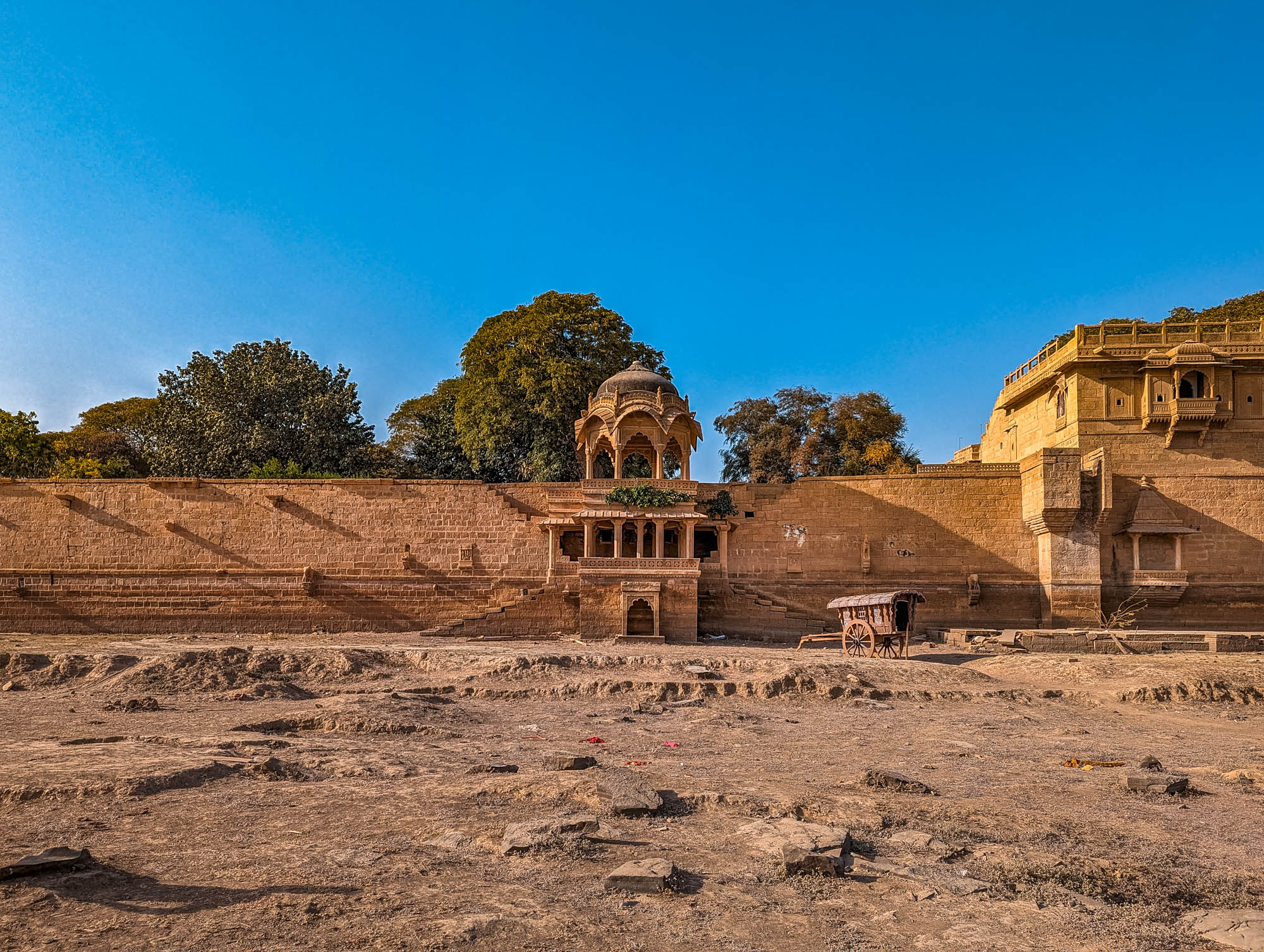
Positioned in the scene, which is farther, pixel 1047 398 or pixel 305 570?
pixel 1047 398

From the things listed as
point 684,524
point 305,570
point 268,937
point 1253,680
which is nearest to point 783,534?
point 684,524

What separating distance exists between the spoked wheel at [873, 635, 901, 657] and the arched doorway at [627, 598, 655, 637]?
5751 millimetres

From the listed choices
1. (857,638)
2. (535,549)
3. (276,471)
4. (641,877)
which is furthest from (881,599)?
(276,471)

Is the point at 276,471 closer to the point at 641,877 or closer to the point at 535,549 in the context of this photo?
the point at 535,549

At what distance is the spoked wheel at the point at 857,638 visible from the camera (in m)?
18.6

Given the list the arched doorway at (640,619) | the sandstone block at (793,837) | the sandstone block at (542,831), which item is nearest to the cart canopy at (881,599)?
the arched doorway at (640,619)

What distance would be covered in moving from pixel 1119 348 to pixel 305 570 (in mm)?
22785

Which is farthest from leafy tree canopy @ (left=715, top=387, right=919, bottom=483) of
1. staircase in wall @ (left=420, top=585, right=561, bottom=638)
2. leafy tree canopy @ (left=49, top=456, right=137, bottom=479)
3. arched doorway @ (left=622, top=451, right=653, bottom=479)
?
leafy tree canopy @ (left=49, top=456, right=137, bottom=479)

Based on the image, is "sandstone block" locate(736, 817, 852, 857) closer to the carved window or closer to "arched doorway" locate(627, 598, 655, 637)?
"arched doorway" locate(627, 598, 655, 637)

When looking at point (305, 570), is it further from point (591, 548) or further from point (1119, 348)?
point (1119, 348)

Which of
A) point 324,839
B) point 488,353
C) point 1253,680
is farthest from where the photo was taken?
point 488,353

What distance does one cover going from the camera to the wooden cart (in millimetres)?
18047

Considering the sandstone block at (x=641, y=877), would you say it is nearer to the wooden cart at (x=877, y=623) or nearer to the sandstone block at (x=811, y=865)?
the sandstone block at (x=811, y=865)

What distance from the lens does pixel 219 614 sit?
2311 centimetres
